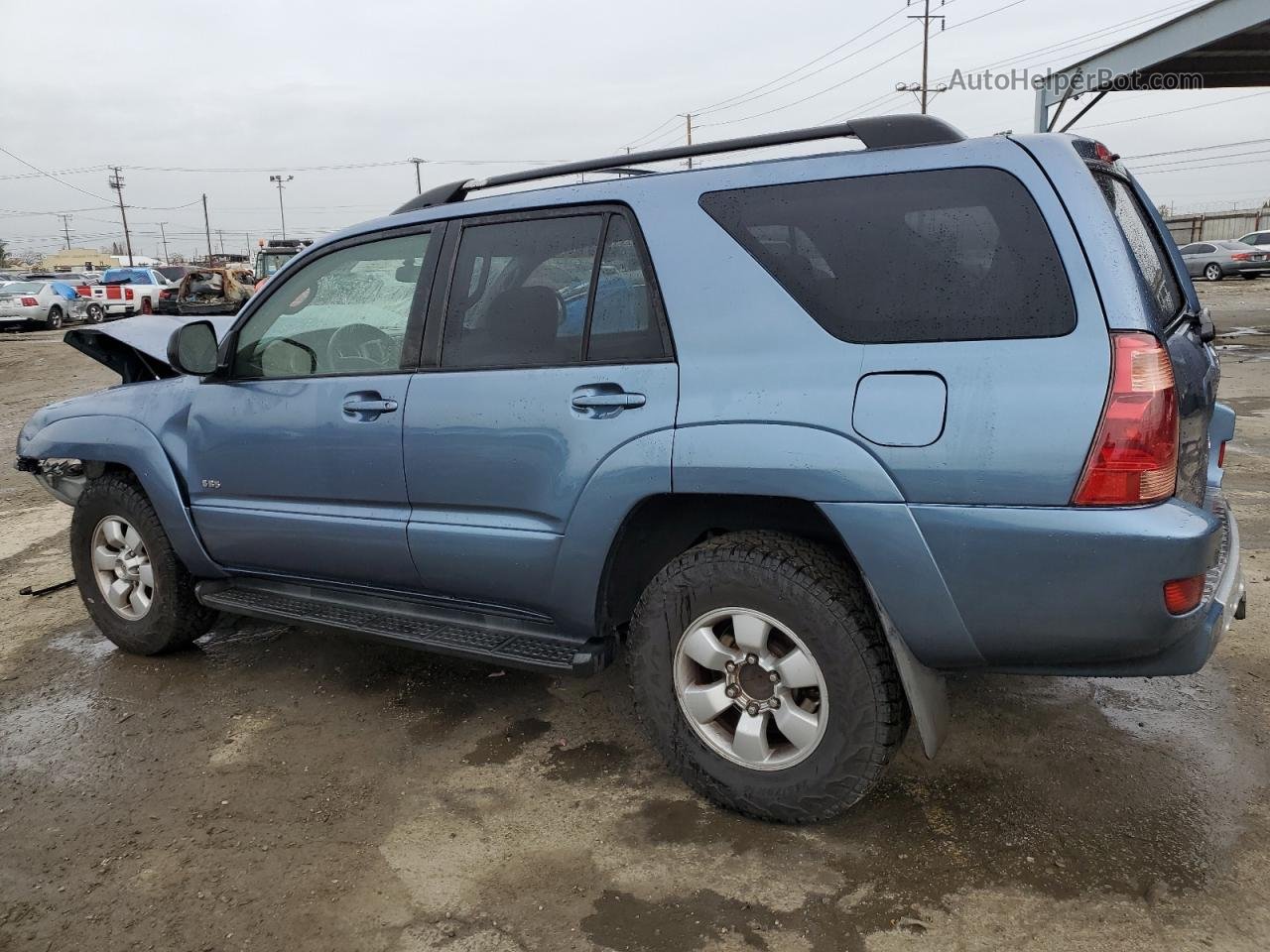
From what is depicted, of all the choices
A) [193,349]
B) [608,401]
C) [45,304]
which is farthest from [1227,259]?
[45,304]

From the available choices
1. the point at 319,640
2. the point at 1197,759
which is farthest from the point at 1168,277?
the point at 319,640

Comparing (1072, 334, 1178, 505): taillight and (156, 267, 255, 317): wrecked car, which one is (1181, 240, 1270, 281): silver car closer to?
(156, 267, 255, 317): wrecked car

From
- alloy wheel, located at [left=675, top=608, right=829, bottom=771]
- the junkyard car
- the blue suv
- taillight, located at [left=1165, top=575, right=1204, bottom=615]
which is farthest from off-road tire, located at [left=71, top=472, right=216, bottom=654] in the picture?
the junkyard car

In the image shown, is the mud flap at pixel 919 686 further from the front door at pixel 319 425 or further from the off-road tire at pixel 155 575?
the off-road tire at pixel 155 575

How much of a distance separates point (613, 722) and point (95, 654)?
2.47 m

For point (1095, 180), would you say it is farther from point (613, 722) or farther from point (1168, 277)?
point (613, 722)

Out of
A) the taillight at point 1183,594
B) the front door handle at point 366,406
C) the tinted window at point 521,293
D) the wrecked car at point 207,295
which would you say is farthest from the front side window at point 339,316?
the wrecked car at point 207,295

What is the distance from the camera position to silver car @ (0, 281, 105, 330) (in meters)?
25.5

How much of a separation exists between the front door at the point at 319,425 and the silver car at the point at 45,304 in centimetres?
2647

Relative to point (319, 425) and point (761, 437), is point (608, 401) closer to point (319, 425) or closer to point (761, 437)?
point (761, 437)

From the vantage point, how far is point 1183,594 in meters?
2.21

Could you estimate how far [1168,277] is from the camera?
9.61 ft

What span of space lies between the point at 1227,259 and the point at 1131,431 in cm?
3340

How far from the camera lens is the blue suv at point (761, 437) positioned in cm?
224
